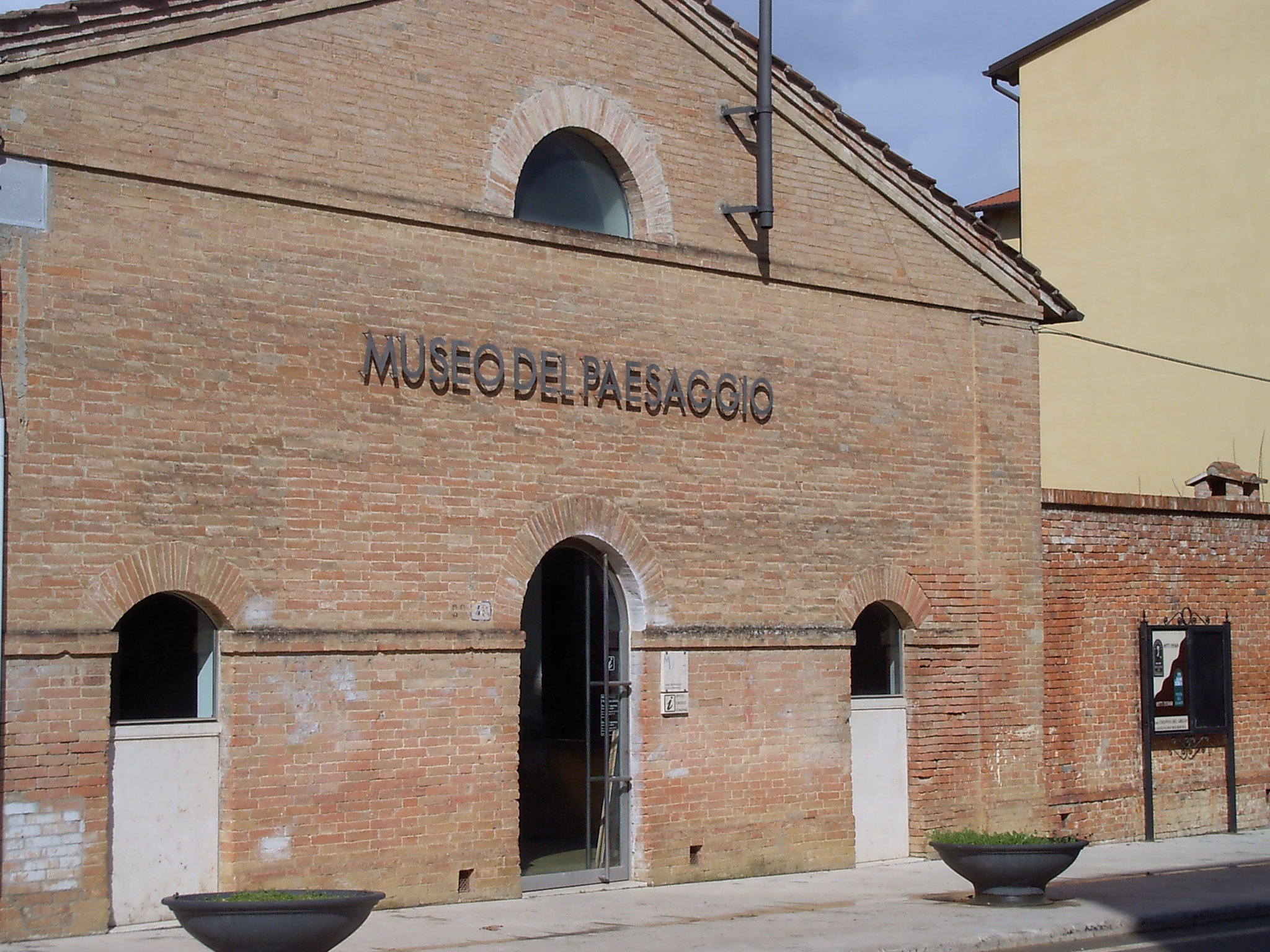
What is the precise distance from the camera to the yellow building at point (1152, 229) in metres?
24.2

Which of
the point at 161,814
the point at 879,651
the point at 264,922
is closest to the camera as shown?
the point at 264,922

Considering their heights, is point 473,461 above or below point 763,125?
below

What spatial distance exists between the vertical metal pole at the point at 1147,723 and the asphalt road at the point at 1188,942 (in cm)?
506

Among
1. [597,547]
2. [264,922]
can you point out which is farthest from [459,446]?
[264,922]

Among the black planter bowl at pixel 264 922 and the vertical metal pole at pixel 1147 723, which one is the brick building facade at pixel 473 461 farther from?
the black planter bowl at pixel 264 922

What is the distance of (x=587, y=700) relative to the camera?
1378 cm

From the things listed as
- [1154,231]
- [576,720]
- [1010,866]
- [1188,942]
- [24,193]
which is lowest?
[1188,942]

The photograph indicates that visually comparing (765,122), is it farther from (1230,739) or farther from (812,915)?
(1230,739)

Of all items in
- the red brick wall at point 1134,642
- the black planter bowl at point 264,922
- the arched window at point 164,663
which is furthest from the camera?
the red brick wall at point 1134,642

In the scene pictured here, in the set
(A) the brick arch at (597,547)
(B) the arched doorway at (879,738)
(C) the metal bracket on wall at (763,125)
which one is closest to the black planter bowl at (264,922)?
(A) the brick arch at (597,547)

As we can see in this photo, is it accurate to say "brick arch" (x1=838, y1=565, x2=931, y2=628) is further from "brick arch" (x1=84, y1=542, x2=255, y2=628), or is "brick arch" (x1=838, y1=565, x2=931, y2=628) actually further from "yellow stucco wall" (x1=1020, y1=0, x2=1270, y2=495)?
"yellow stucco wall" (x1=1020, y1=0, x2=1270, y2=495)

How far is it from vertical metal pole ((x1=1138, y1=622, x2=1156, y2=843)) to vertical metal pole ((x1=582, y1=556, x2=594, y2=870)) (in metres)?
6.99

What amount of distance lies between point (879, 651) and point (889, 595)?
74 cm

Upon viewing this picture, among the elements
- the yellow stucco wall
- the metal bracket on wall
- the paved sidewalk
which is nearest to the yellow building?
the yellow stucco wall
